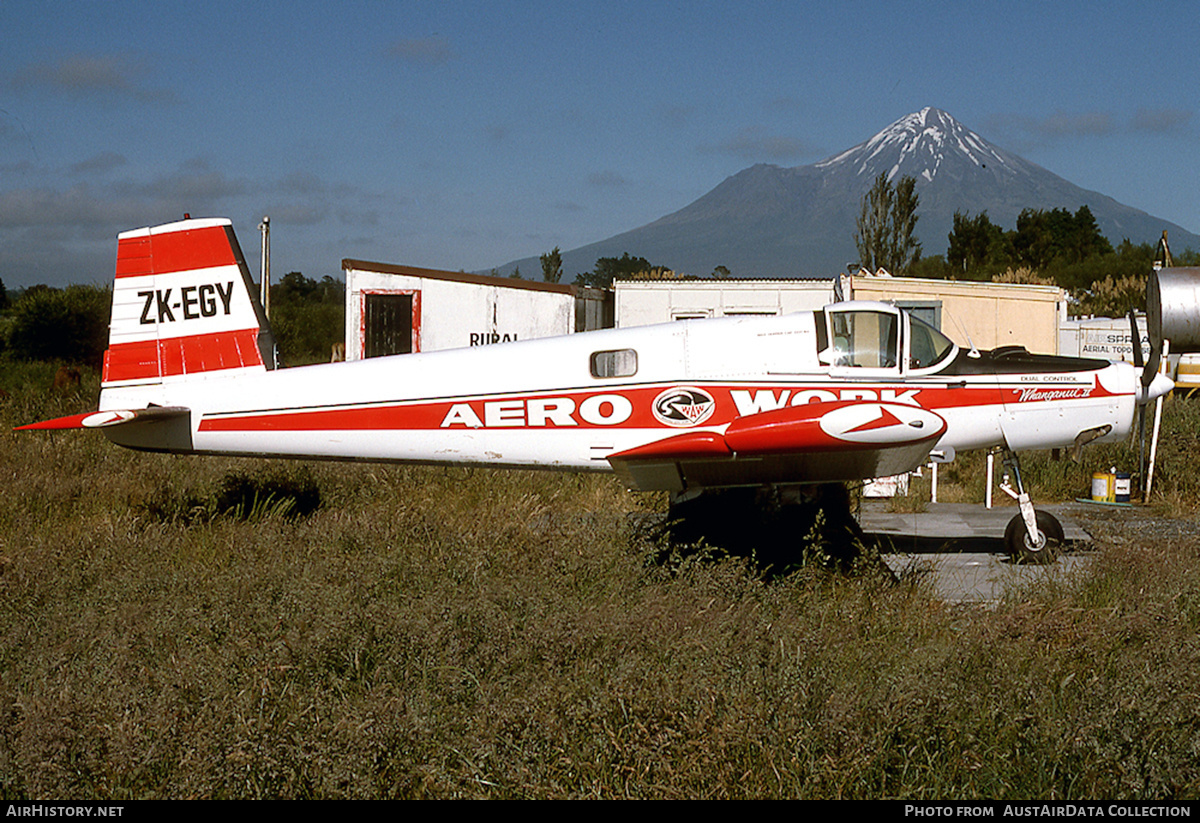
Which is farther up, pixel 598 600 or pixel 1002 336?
pixel 1002 336

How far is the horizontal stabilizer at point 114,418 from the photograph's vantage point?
688 cm

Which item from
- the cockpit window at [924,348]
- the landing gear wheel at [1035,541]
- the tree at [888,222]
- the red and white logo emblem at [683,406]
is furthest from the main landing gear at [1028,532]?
the tree at [888,222]

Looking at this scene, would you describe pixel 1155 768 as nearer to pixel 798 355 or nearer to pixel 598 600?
pixel 598 600

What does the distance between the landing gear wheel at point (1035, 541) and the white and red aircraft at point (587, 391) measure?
2cm

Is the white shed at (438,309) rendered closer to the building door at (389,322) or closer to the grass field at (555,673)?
the building door at (389,322)

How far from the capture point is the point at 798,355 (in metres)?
6.76

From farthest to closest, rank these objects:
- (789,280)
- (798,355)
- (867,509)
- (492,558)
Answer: (789,280) < (867,509) < (798,355) < (492,558)

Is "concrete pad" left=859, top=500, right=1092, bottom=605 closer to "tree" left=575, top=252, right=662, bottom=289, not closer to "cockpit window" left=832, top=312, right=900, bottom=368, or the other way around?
"cockpit window" left=832, top=312, right=900, bottom=368

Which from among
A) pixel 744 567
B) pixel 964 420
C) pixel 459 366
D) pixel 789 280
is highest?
pixel 789 280

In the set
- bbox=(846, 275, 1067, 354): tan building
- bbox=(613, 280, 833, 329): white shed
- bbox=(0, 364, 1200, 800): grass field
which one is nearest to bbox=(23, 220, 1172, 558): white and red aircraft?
bbox=(0, 364, 1200, 800): grass field

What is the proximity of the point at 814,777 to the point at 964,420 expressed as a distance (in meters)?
4.31

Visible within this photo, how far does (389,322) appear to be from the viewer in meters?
16.1

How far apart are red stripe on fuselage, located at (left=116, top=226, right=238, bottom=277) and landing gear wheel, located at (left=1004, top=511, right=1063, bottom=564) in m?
6.80

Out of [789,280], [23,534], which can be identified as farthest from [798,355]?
[789,280]
